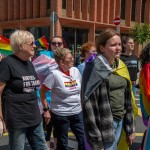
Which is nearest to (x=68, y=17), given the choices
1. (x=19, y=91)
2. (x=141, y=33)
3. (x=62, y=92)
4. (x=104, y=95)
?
(x=141, y=33)

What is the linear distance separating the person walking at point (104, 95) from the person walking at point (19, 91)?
66 centimetres

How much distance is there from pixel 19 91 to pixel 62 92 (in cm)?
98

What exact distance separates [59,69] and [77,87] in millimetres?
344

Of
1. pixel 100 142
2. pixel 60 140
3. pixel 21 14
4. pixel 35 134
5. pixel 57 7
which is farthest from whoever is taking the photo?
pixel 21 14

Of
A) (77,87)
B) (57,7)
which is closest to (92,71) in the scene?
(77,87)

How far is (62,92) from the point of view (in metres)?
4.21

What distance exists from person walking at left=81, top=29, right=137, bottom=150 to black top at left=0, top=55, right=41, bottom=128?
0.66m

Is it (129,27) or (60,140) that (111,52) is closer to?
(60,140)

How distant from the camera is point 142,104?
3768 mm

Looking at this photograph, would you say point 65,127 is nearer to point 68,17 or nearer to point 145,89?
point 145,89

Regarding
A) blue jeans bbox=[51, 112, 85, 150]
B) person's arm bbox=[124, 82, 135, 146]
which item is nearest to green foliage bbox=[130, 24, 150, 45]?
blue jeans bbox=[51, 112, 85, 150]

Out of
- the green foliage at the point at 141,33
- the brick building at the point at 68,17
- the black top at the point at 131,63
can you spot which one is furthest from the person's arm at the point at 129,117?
the green foliage at the point at 141,33

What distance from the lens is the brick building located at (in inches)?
1164

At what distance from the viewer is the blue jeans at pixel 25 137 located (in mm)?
3393
